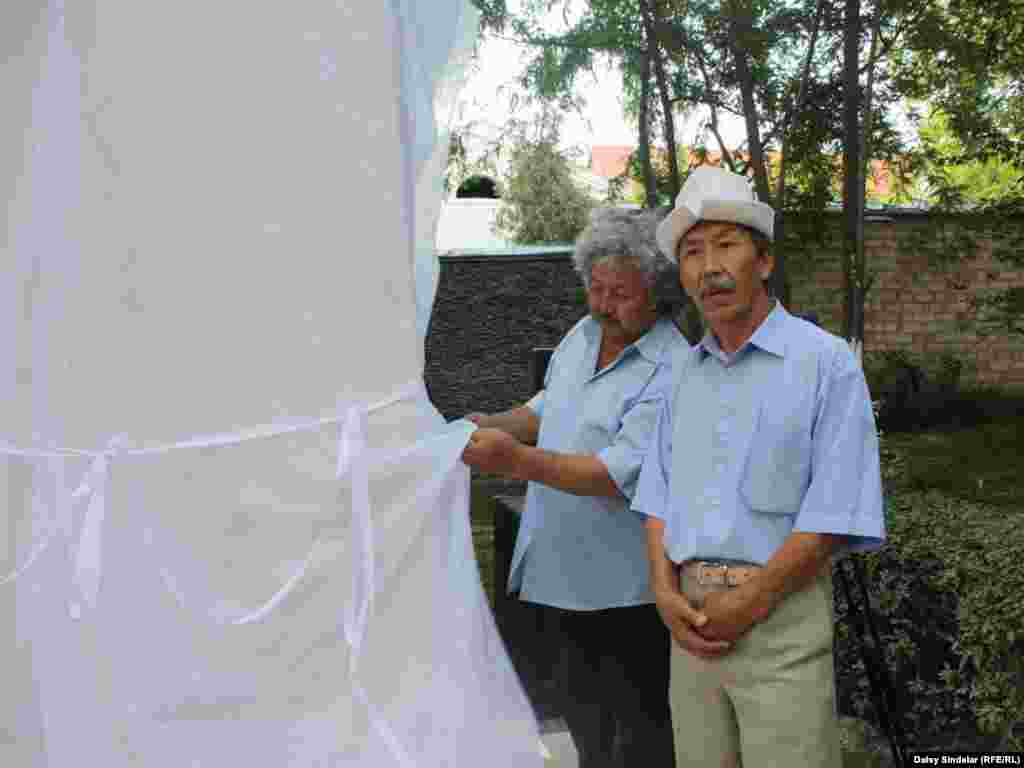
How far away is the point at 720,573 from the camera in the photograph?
7.02 feet

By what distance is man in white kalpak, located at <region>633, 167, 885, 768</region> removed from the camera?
2.08 m

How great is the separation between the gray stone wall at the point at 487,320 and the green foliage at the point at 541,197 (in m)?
0.31

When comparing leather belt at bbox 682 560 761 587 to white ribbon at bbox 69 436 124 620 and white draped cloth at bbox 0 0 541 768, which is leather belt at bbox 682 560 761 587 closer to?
white draped cloth at bbox 0 0 541 768

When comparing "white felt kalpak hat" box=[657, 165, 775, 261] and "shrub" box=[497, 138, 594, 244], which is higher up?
"shrub" box=[497, 138, 594, 244]

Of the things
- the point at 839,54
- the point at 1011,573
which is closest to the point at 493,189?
the point at 839,54

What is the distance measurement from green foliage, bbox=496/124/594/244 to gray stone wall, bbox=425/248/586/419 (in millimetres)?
310

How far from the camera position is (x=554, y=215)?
1044 centimetres

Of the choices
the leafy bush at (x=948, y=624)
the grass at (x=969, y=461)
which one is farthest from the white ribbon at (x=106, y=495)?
the grass at (x=969, y=461)

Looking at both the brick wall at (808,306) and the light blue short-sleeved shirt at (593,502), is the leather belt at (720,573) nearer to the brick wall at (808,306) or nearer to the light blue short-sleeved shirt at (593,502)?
the light blue short-sleeved shirt at (593,502)

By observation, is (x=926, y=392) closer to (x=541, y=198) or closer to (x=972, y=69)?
(x=541, y=198)

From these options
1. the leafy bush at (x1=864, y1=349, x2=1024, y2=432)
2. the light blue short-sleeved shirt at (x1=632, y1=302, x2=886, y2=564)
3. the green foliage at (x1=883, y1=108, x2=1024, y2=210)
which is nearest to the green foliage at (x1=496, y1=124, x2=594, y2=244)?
the green foliage at (x1=883, y1=108, x2=1024, y2=210)

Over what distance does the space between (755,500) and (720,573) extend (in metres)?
0.15

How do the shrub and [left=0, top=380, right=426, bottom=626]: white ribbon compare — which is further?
the shrub

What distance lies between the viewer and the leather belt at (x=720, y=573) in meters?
2.12
